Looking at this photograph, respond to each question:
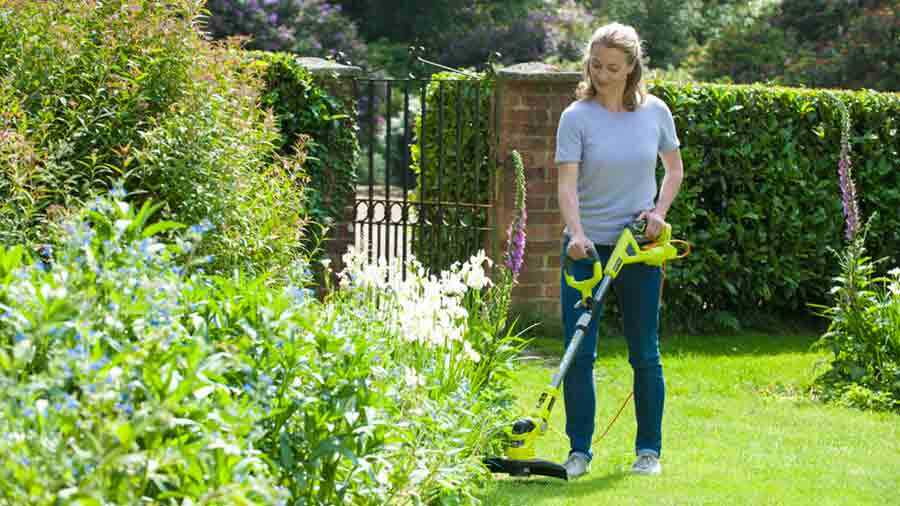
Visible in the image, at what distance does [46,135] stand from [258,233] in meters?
0.97

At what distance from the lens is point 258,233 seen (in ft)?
17.4

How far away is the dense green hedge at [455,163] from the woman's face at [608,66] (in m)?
3.77

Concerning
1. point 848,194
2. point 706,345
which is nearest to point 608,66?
point 848,194

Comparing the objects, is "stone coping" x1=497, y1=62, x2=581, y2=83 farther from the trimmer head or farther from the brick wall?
the trimmer head

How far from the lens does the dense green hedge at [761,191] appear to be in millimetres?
9008

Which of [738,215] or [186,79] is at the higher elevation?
[186,79]

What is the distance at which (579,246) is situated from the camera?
4.85 meters

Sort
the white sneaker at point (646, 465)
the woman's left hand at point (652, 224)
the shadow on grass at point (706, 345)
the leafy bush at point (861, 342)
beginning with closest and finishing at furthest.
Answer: the woman's left hand at point (652, 224) < the white sneaker at point (646, 465) < the leafy bush at point (861, 342) < the shadow on grass at point (706, 345)

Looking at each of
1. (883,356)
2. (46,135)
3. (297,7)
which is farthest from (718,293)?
(297,7)

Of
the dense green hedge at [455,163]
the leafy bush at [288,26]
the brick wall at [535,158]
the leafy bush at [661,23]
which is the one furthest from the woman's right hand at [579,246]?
the leafy bush at [661,23]

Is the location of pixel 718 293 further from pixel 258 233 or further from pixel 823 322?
pixel 258 233

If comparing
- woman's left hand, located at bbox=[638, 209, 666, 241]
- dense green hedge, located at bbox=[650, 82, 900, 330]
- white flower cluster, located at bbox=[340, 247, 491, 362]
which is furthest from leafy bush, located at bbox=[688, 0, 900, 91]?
white flower cluster, located at bbox=[340, 247, 491, 362]

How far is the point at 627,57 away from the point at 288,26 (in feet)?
62.4

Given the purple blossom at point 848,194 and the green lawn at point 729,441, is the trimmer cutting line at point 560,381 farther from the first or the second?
the purple blossom at point 848,194
